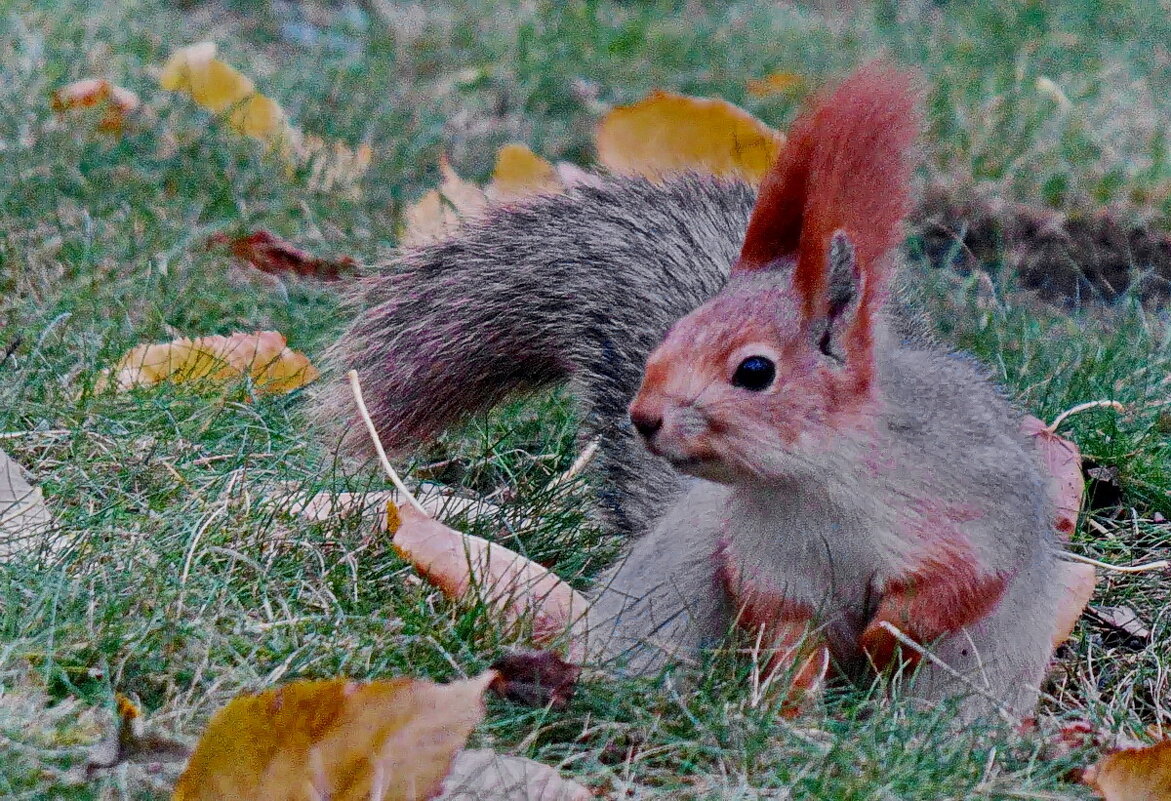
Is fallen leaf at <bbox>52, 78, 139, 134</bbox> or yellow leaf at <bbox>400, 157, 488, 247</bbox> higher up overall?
fallen leaf at <bbox>52, 78, 139, 134</bbox>

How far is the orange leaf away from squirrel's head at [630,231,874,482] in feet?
1.12

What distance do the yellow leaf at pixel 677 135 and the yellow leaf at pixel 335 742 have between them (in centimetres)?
180

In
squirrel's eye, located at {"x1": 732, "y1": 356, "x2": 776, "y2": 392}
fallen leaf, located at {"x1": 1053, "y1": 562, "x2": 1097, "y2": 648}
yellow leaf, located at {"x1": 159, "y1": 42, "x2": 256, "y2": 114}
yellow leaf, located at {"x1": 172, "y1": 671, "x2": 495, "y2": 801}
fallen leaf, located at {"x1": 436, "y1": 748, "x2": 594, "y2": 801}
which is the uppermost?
squirrel's eye, located at {"x1": 732, "y1": 356, "x2": 776, "y2": 392}

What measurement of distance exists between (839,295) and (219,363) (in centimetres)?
113

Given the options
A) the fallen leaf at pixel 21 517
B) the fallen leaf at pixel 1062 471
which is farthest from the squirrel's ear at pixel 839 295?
the fallen leaf at pixel 21 517

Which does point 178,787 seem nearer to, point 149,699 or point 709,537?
point 149,699

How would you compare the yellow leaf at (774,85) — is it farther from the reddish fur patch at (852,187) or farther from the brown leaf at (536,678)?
the brown leaf at (536,678)

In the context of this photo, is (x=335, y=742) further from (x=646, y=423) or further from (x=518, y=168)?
(x=518, y=168)

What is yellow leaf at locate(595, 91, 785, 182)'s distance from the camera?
3090mm

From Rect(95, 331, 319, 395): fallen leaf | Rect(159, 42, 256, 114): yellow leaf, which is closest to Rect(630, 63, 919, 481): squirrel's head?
Rect(95, 331, 319, 395): fallen leaf

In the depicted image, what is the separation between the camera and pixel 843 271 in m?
1.61

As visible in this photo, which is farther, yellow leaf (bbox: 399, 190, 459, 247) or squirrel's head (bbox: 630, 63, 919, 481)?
yellow leaf (bbox: 399, 190, 459, 247)

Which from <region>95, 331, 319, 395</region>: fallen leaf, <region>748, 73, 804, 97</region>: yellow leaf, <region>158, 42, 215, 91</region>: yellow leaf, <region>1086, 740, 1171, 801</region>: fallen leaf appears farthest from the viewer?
<region>748, 73, 804, 97</region>: yellow leaf

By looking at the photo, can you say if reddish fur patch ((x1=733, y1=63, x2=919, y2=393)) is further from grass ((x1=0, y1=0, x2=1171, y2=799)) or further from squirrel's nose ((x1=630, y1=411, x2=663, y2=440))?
grass ((x1=0, y1=0, x2=1171, y2=799))
